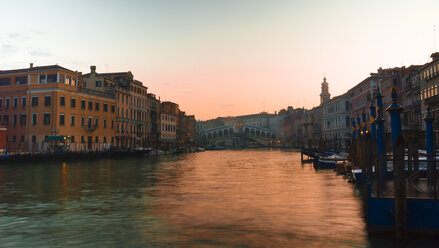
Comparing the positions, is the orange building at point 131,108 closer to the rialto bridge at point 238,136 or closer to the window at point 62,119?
the window at point 62,119

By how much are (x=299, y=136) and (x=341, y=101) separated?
158 ft

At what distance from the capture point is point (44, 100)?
4641 centimetres

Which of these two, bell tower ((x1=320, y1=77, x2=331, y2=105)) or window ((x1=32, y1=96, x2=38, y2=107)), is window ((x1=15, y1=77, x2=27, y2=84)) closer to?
window ((x1=32, y1=96, x2=38, y2=107))

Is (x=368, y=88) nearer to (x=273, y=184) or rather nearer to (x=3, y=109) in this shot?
(x=273, y=184)

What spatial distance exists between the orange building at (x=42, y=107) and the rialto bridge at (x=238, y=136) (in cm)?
9069

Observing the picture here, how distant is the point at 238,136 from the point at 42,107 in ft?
330

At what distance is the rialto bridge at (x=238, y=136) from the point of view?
14088 centimetres

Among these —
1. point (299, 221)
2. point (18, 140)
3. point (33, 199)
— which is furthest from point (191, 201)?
point (18, 140)

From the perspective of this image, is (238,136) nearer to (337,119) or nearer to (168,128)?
(168,128)

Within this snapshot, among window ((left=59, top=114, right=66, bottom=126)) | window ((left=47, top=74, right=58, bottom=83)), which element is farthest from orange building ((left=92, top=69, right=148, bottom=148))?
window ((left=47, top=74, right=58, bottom=83))

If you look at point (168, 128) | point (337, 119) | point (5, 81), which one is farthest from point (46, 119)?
point (337, 119)

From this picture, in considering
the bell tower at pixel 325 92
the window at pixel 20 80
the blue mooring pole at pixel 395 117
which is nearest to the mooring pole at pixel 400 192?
the blue mooring pole at pixel 395 117

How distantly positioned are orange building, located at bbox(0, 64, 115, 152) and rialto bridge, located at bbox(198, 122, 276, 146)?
Answer: 298 ft

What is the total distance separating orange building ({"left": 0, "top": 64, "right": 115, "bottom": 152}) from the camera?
1813 inches
